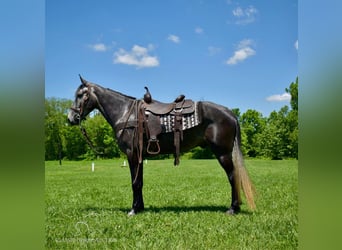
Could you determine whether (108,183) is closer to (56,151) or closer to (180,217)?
(56,151)

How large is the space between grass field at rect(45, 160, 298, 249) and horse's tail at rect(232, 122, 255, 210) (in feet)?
0.69

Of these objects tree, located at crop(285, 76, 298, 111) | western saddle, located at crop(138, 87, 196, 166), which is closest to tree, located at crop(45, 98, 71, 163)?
western saddle, located at crop(138, 87, 196, 166)

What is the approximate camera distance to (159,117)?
15.4ft

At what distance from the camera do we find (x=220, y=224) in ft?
13.8

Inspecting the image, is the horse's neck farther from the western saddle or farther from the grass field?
the grass field

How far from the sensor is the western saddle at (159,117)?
4.66m

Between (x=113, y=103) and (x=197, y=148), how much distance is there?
144 centimetres

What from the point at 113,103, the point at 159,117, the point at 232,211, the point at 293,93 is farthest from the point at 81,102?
the point at 293,93

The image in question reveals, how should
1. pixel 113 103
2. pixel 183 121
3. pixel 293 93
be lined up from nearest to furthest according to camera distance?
pixel 293 93 → pixel 183 121 → pixel 113 103

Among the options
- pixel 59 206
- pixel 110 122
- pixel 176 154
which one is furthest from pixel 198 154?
pixel 59 206

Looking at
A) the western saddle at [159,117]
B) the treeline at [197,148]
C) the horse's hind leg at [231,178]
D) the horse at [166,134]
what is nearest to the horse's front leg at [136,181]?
the horse at [166,134]

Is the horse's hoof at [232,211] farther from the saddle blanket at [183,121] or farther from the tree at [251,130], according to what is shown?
the saddle blanket at [183,121]

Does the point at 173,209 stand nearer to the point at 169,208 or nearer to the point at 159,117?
the point at 169,208
